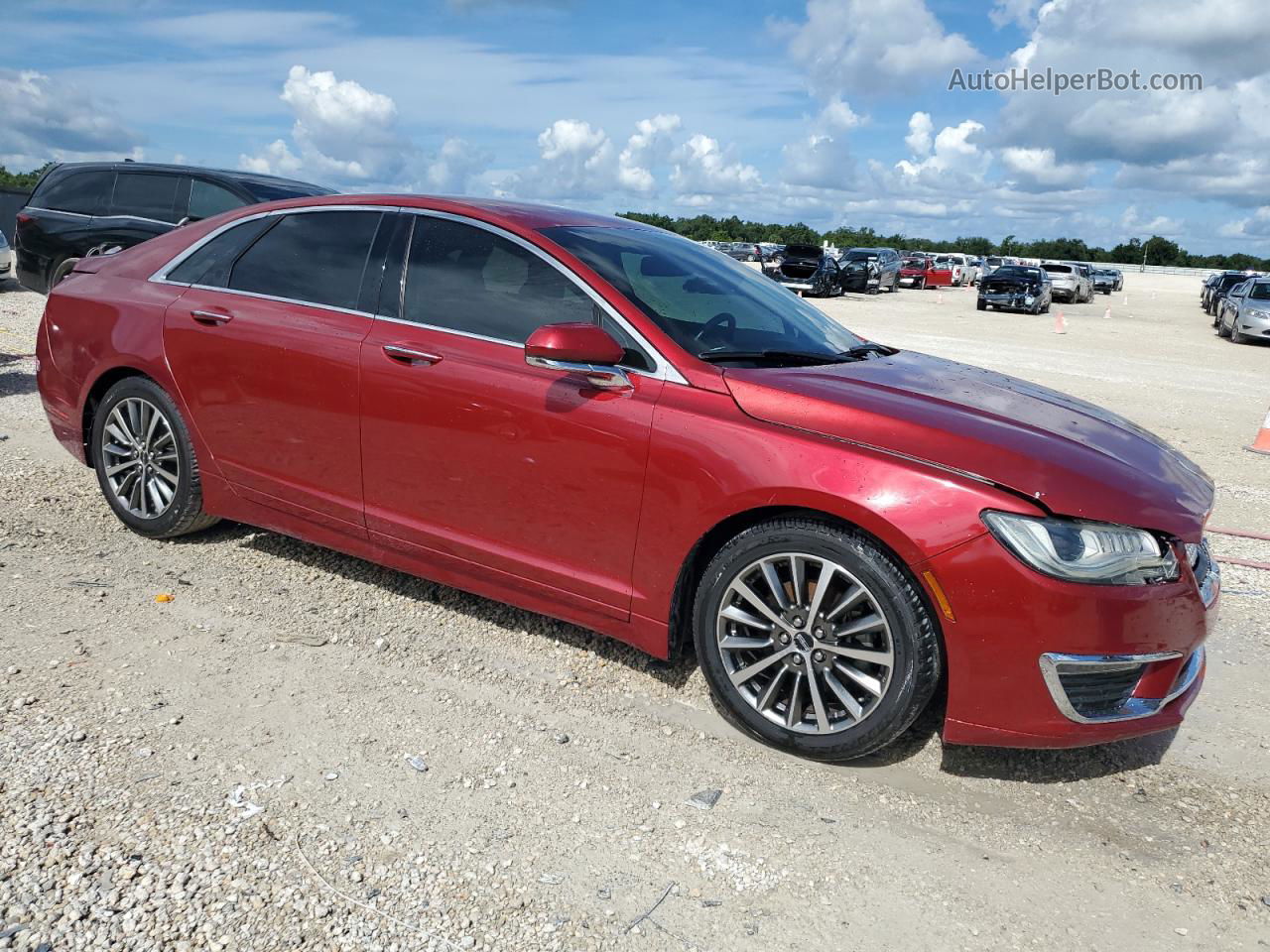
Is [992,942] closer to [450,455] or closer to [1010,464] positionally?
[1010,464]

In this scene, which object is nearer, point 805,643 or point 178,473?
point 805,643

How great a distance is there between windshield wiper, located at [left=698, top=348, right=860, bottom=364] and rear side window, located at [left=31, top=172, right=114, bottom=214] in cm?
973

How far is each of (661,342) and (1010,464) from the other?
1.21 m

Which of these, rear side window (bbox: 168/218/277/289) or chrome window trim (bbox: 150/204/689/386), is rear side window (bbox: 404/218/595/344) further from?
rear side window (bbox: 168/218/277/289)

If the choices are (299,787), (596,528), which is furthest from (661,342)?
(299,787)

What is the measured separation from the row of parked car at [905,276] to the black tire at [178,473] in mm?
20035

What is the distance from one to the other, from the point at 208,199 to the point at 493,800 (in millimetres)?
8839

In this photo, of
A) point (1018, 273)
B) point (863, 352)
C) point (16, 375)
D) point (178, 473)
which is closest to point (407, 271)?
point (178, 473)

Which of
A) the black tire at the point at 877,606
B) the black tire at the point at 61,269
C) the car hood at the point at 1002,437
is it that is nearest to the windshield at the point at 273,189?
the black tire at the point at 61,269

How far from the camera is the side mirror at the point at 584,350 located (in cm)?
337

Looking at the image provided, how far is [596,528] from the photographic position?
11.7 ft

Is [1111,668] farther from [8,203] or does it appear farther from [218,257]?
[8,203]

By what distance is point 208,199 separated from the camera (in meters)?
10.1

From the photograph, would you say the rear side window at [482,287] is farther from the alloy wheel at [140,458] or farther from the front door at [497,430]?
the alloy wheel at [140,458]
